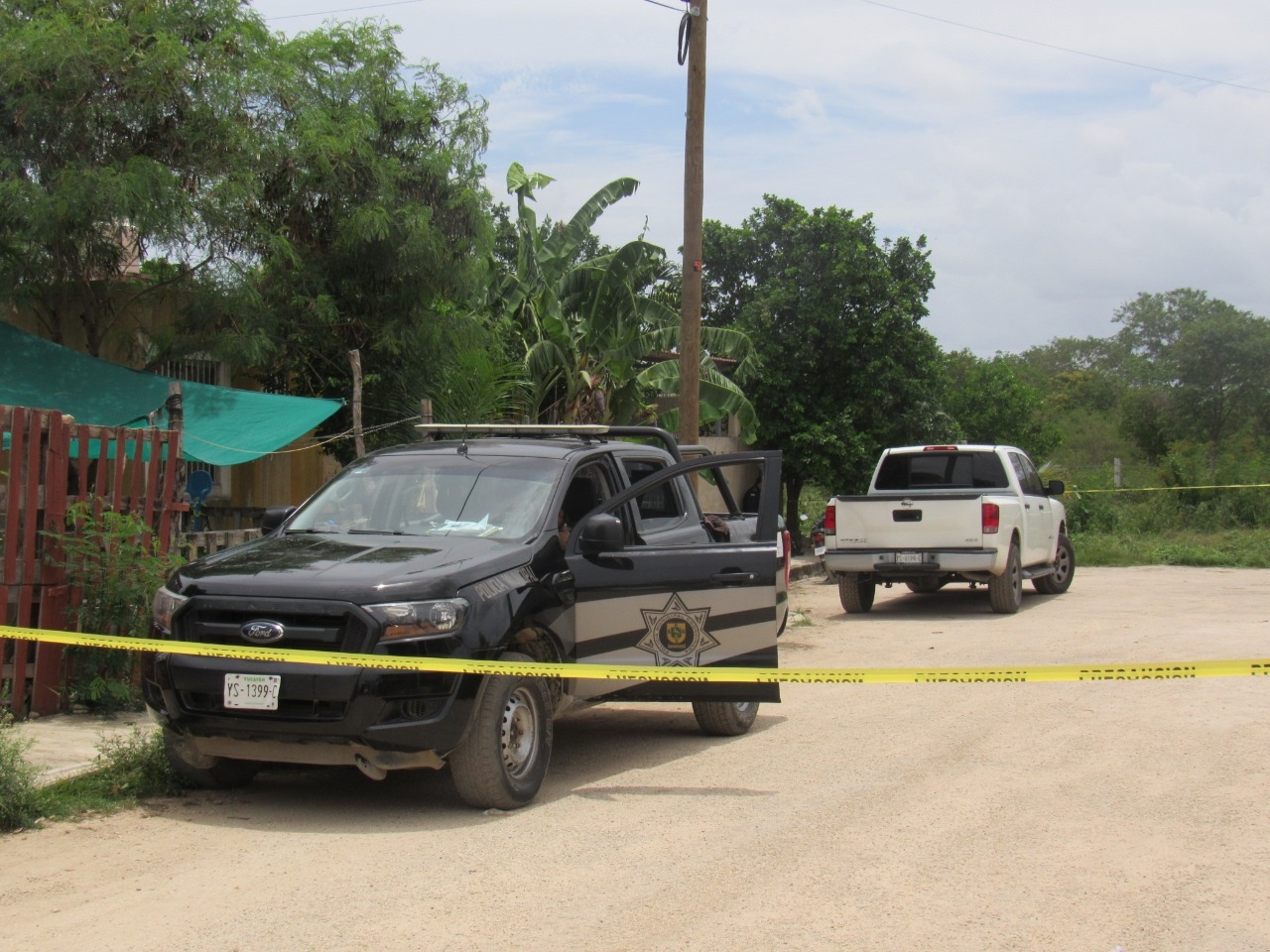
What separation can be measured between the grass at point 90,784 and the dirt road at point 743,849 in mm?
147

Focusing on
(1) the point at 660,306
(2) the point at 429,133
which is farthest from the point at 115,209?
(1) the point at 660,306

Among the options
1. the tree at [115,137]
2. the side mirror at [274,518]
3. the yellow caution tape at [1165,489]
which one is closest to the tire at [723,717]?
the side mirror at [274,518]

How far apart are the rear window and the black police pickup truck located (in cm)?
877

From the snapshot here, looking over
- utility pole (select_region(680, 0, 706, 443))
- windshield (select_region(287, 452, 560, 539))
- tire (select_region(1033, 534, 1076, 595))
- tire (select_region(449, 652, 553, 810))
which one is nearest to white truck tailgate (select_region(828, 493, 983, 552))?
utility pole (select_region(680, 0, 706, 443))

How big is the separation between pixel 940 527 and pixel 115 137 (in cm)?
984

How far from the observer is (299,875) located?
5.47m

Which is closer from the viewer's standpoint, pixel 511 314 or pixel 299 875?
pixel 299 875

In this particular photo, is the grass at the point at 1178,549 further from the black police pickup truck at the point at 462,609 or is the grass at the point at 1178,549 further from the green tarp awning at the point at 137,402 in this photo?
the black police pickup truck at the point at 462,609

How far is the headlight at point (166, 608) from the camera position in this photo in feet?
21.6

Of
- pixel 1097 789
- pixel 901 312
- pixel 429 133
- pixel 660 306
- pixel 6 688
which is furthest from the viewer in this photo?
pixel 901 312

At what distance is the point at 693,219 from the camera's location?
15.2 m

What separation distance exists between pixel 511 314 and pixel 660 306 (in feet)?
10.1

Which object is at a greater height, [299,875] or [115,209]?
[115,209]

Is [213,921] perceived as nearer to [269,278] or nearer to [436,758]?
[436,758]
